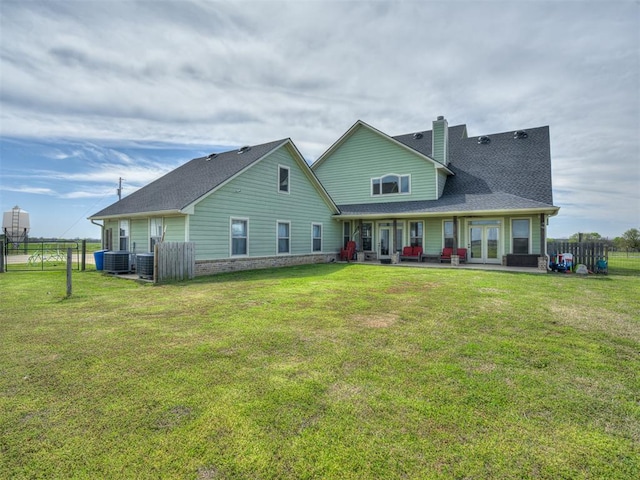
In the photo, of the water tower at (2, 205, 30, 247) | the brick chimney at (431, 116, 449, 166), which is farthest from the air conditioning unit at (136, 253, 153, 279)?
the water tower at (2, 205, 30, 247)

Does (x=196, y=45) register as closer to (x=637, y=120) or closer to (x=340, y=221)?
(x=340, y=221)

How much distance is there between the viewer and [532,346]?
449 cm

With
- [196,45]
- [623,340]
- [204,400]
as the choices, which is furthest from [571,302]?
[196,45]

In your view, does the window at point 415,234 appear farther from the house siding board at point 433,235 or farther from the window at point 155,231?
the window at point 155,231

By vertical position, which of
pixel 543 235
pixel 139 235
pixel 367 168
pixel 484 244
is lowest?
pixel 484 244

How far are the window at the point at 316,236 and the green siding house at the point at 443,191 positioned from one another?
1.75 metres

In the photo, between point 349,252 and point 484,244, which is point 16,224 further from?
point 484,244

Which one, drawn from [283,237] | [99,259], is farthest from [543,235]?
[99,259]

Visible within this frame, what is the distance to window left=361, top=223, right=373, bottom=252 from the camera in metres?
20.2

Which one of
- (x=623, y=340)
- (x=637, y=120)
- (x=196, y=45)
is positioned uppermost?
(x=196, y=45)

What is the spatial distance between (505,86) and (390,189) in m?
7.94

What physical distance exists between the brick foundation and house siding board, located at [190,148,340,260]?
24 centimetres

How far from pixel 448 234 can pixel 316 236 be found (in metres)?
7.53

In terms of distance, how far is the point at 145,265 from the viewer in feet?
37.8
